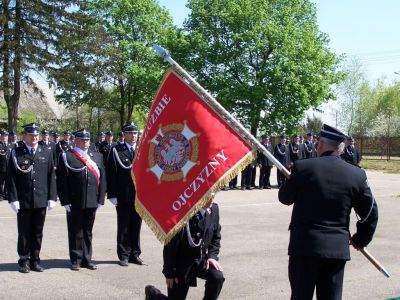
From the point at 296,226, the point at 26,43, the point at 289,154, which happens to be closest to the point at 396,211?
the point at 289,154

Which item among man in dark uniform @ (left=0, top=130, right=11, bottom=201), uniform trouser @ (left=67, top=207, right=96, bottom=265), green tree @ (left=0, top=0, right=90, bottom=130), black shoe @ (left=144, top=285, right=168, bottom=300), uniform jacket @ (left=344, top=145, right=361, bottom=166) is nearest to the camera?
black shoe @ (left=144, top=285, right=168, bottom=300)

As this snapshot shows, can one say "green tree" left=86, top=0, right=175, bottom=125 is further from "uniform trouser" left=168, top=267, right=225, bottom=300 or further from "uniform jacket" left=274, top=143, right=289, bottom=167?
"uniform trouser" left=168, top=267, right=225, bottom=300

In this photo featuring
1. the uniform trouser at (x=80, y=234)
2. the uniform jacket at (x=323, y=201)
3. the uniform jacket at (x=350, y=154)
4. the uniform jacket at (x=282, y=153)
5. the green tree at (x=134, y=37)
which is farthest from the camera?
the green tree at (x=134, y=37)

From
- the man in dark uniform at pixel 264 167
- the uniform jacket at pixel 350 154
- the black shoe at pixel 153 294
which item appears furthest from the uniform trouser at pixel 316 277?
the uniform jacket at pixel 350 154

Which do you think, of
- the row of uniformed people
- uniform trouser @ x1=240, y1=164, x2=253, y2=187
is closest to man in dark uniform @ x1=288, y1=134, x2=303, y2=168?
uniform trouser @ x1=240, y1=164, x2=253, y2=187

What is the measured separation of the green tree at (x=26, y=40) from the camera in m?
31.0

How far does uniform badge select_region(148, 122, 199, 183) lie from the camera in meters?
4.87

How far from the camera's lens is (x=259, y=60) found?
42312mm

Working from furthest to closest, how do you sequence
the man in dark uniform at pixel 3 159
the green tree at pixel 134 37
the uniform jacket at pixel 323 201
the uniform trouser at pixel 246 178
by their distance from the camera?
A: the green tree at pixel 134 37 < the uniform trouser at pixel 246 178 < the man in dark uniform at pixel 3 159 < the uniform jacket at pixel 323 201

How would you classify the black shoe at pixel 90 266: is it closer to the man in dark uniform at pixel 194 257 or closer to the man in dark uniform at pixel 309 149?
the man in dark uniform at pixel 194 257

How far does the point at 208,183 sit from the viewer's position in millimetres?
4789

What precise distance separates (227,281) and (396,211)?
339 inches

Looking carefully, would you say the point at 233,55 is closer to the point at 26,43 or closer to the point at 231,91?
the point at 231,91

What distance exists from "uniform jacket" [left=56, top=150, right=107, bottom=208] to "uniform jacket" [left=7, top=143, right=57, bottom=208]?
0.17 meters
